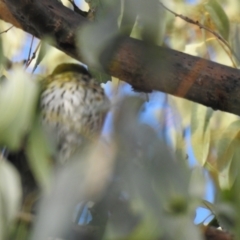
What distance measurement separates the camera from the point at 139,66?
771mm

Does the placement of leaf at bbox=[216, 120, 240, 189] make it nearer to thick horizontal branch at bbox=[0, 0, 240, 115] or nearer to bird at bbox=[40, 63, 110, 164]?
thick horizontal branch at bbox=[0, 0, 240, 115]

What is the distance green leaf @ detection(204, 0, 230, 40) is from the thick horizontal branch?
0.12 meters

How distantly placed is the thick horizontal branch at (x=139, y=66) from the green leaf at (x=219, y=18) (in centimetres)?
12

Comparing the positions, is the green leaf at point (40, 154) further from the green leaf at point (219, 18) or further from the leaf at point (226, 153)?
the green leaf at point (219, 18)

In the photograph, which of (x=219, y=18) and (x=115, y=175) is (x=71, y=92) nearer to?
(x=219, y=18)

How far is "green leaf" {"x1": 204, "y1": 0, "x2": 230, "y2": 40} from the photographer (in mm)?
945

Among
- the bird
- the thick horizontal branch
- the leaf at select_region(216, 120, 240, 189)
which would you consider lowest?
the leaf at select_region(216, 120, 240, 189)

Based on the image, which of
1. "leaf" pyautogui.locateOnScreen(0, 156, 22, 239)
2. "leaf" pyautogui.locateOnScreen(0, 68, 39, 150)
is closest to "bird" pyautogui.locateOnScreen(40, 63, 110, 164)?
"leaf" pyautogui.locateOnScreen(0, 68, 39, 150)

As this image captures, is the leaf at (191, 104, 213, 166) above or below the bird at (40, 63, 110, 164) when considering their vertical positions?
below

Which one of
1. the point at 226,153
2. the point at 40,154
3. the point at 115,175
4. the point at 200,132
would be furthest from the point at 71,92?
the point at 115,175

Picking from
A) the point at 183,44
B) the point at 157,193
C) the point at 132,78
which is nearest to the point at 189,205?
the point at 157,193

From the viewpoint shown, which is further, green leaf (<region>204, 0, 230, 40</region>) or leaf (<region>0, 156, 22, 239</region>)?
green leaf (<region>204, 0, 230, 40</region>)

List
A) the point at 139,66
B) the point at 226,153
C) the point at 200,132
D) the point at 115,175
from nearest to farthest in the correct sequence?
the point at 115,175 → the point at 139,66 → the point at 226,153 → the point at 200,132

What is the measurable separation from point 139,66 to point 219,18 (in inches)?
9.3
